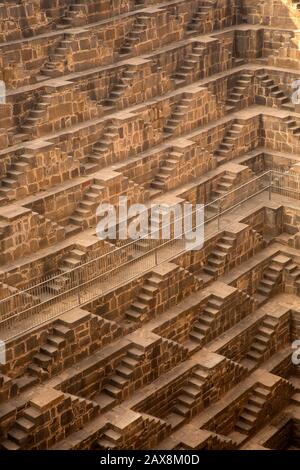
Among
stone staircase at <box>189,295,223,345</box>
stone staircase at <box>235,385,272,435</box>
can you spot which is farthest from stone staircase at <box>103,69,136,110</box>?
stone staircase at <box>235,385,272,435</box>

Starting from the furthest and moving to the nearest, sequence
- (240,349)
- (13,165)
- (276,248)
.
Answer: (276,248) < (240,349) < (13,165)

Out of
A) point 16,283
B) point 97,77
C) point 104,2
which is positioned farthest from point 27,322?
point 104,2

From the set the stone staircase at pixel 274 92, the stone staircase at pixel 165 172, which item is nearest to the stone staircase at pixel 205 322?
the stone staircase at pixel 165 172

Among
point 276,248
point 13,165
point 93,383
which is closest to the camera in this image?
point 93,383

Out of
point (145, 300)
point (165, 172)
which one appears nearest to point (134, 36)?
point (165, 172)

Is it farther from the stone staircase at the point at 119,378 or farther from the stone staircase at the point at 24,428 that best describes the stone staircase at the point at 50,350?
the stone staircase at the point at 119,378
